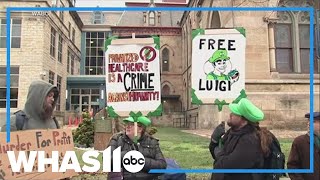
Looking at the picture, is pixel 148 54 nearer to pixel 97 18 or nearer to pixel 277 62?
pixel 277 62

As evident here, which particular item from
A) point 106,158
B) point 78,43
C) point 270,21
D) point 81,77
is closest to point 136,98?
point 106,158

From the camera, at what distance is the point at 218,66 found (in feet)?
15.9

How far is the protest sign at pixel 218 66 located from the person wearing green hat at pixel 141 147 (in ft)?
3.08

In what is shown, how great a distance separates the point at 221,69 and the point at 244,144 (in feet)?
6.25

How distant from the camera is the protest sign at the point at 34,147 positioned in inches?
128

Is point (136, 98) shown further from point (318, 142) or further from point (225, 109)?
point (225, 109)

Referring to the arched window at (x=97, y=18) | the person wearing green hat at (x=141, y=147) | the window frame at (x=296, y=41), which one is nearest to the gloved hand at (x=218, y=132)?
the person wearing green hat at (x=141, y=147)

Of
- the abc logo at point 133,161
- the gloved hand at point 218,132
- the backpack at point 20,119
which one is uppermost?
the backpack at point 20,119

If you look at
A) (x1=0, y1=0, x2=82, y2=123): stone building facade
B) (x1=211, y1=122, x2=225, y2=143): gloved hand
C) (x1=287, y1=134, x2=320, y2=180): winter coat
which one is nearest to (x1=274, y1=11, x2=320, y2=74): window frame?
(x1=287, y1=134, x2=320, y2=180): winter coat

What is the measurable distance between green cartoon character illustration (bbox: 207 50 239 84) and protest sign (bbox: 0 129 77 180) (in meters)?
2.22

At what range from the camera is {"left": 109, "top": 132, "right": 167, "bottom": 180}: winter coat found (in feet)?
13.7

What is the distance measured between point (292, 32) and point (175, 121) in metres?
20.4

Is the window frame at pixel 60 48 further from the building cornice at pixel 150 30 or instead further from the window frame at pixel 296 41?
the window frame at pixel 296 41

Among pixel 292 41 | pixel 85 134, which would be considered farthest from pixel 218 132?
pixel 292 41
